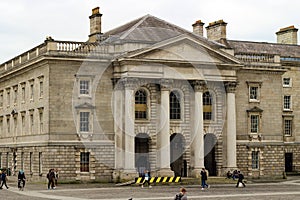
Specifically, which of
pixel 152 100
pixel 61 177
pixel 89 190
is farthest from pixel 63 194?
pixel 152 100

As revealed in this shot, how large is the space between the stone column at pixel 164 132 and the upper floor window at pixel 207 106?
4.61 m

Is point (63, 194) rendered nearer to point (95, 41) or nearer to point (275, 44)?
point (95, 41)

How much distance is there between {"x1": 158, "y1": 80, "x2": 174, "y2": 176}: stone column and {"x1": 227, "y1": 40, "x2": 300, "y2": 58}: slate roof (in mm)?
19713

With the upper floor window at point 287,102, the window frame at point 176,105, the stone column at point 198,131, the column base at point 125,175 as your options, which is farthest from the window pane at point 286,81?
the column base at point 125,175

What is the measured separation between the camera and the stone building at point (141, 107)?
54.7 m

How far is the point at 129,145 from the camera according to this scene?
55.2m

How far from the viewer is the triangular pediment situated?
55750 mm

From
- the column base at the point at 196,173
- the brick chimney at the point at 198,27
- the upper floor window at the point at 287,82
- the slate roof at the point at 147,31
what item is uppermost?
the brick chimney at the point at 198,27

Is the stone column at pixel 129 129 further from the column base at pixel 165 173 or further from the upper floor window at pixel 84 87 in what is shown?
the upper floor window at pixel 84 87

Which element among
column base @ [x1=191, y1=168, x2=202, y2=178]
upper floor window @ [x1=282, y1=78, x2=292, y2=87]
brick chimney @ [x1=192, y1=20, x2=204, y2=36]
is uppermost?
brick chimney @ [x1=192, y1=20, x2=204, y2=36]

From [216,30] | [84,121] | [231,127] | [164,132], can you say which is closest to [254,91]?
[231,127]

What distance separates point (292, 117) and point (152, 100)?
64.2ft

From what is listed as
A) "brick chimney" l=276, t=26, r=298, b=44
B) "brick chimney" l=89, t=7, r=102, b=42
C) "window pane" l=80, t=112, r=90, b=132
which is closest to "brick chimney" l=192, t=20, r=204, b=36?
"brick chimney" l=89, t=7, r=102, b=42

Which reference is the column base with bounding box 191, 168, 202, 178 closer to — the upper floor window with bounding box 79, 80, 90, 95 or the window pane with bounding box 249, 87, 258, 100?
the window pane with bounding box 249, 87, 258, 100
